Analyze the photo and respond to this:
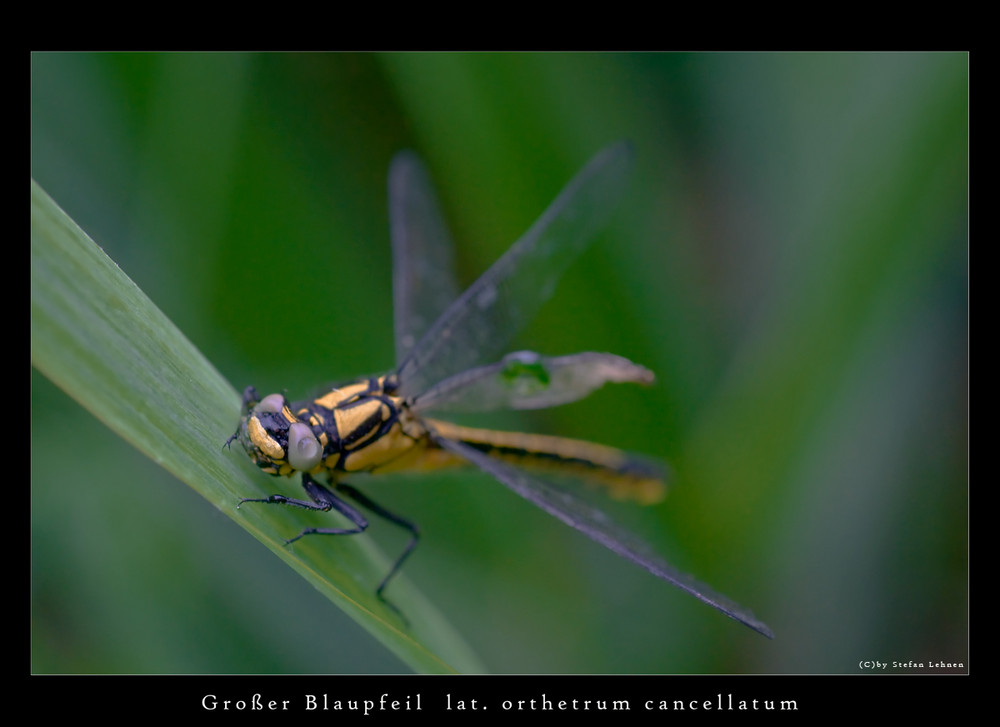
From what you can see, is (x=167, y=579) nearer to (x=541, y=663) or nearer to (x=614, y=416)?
(x=541, y=663)

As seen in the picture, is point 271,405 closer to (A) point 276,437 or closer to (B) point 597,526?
(A) point 276,437

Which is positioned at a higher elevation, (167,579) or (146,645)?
(167,579)

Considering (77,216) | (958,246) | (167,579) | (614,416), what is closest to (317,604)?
(167,579)

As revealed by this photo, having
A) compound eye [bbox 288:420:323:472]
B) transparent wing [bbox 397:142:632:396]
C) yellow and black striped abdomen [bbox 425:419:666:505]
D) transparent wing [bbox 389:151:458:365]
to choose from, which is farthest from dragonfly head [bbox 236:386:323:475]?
yellow and black striped abdomen [bbox 425:419:666:505]

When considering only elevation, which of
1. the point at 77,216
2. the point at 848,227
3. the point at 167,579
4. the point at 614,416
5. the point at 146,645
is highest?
the point at 77,216

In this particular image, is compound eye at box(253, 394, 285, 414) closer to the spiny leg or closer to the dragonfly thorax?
the dragonfly thorax

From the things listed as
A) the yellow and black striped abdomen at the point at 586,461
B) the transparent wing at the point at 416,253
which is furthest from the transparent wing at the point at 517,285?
the yellow and black striped abdomen at the point at 586,461
